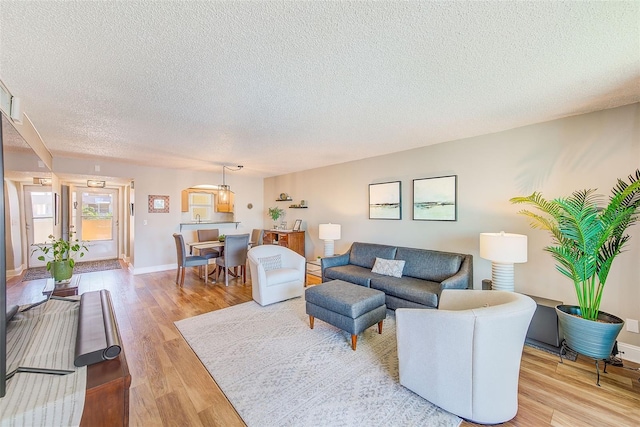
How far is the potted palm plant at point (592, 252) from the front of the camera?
217cm

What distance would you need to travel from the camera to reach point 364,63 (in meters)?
1.83

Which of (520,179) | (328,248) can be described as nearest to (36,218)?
(328,248)

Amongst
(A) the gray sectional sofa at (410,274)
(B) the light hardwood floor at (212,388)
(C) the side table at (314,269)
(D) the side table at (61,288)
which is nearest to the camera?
(B) the light hardwood floor at (212,388)

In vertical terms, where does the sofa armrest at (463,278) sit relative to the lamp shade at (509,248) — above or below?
below

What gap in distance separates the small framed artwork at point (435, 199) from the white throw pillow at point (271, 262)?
2321 millimetres

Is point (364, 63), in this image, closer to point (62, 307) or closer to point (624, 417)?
point (62, 307)

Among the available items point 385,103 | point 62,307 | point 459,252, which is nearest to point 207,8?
point 385,103

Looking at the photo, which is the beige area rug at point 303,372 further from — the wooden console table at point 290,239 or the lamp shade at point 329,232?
the wooden console table at point 290,239

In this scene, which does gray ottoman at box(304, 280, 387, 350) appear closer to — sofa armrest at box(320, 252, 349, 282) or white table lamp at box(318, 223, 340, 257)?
sofa armrest at box(320, 252, 349, 282)

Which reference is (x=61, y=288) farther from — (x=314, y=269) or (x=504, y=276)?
(x=504, y=276)

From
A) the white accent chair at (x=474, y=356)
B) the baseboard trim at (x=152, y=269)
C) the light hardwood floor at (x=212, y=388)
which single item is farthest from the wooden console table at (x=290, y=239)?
the white accent chair at (x=474, y=356)

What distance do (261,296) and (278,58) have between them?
9.97ft

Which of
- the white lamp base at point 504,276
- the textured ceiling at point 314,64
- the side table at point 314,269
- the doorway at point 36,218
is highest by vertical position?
the textured ceiling at point 314,64

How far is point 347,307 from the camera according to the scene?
2.65 meters
